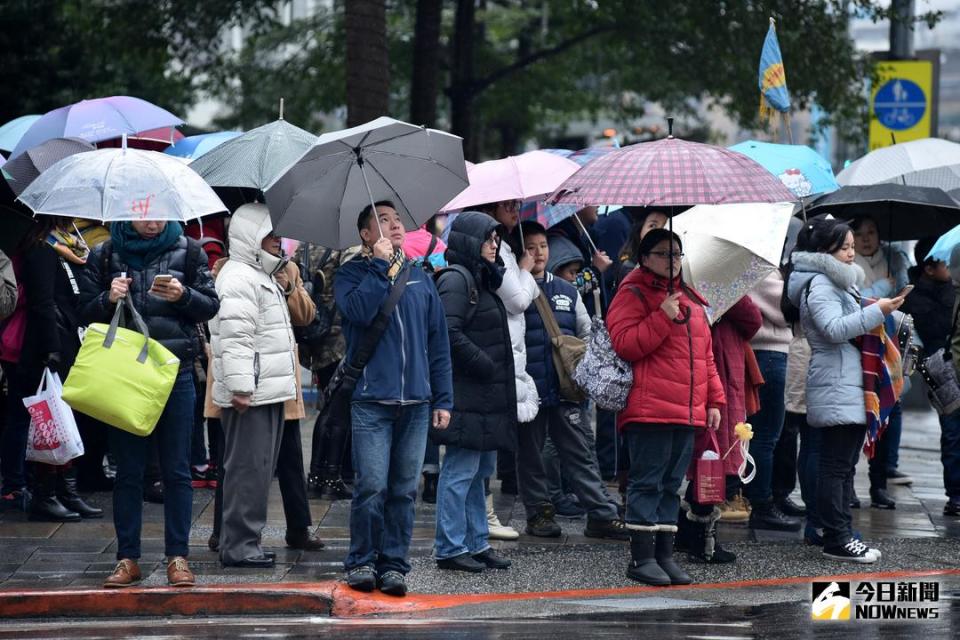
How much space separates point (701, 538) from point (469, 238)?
6.98ft

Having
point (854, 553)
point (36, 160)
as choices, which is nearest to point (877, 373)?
point (854, 553)

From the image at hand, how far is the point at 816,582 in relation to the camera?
26.7 ft

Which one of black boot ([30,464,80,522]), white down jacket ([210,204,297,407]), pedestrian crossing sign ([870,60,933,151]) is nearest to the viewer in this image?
white down jacket ([210,204,297,407])

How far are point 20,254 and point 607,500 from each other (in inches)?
149

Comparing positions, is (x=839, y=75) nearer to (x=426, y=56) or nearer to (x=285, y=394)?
(x=426, y=56)

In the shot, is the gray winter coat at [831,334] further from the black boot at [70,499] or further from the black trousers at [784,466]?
the black boot at [70,499]

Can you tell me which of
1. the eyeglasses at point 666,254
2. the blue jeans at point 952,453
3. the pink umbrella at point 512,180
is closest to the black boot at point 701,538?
the eyeglasses at point 666,254

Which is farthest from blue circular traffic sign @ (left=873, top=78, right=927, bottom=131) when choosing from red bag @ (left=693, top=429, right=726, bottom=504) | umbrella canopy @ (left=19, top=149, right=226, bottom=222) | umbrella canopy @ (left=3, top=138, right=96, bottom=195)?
umbrella canopy @ (left=19, top=149, right=226, bottom=222)

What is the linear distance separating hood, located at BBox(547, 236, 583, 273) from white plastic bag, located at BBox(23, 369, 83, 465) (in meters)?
3.09

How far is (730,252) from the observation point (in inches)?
334

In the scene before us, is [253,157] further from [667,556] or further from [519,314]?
[667,556]

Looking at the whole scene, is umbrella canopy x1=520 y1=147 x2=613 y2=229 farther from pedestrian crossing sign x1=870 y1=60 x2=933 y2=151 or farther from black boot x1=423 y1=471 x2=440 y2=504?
pedestrian crossing sign x1=870 y1=60 x2=933 y2=151

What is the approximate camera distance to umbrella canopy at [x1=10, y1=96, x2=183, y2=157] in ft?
34.8

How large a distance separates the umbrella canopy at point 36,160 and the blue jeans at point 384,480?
2819mm
